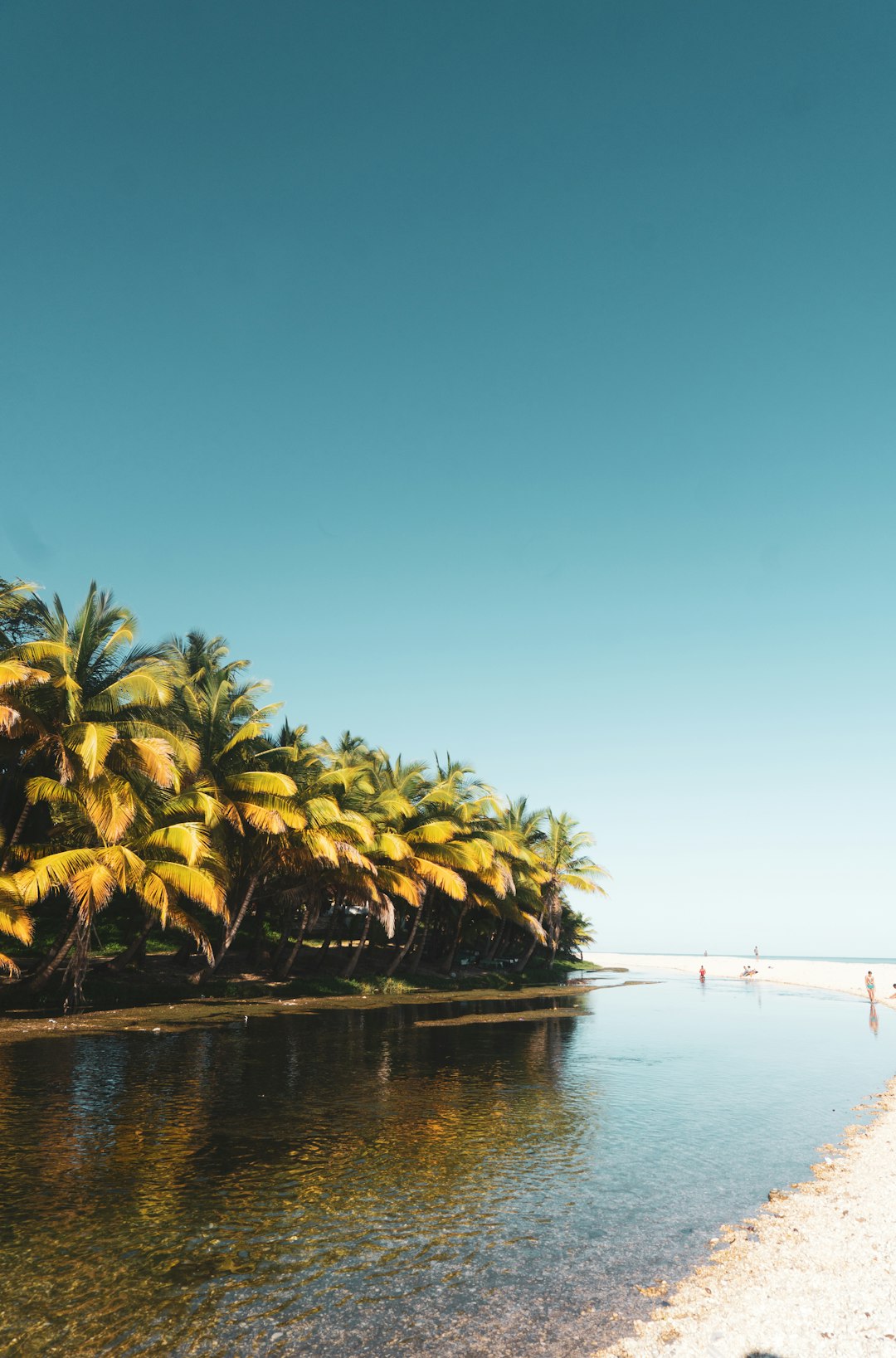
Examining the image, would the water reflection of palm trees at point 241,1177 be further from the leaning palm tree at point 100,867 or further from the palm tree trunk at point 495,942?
the palm tree trunk at point 495,942

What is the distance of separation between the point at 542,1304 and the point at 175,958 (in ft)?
110

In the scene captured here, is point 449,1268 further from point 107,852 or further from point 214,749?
point 214,749

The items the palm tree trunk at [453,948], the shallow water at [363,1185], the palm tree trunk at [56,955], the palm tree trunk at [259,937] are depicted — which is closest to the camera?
the shallow water at [363,1185]

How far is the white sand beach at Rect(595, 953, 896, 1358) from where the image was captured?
6207 millimetres

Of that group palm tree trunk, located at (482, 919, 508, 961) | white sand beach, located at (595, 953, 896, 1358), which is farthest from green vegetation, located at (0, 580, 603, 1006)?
white sand beach, located at (595, 953, 896, 1358)

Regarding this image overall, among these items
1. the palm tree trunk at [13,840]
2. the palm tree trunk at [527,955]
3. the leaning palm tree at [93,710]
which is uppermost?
the leaning palm tree at [93,710]

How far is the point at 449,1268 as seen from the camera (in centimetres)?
773

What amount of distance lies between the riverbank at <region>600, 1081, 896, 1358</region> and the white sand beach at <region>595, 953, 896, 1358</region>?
11 mm

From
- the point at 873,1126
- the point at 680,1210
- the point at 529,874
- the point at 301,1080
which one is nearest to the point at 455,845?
the point at 529,874

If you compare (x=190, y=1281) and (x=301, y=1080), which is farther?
(x=301, y=1080)

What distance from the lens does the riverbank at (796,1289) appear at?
244 inches

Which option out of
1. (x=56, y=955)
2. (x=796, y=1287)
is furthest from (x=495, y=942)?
(x=796, y=1287)

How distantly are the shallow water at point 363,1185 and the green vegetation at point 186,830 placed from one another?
18.0 feet

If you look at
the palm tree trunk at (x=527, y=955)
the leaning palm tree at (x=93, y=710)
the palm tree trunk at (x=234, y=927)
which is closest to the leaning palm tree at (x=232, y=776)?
the palm tree trunk at (x=234, y=927)
